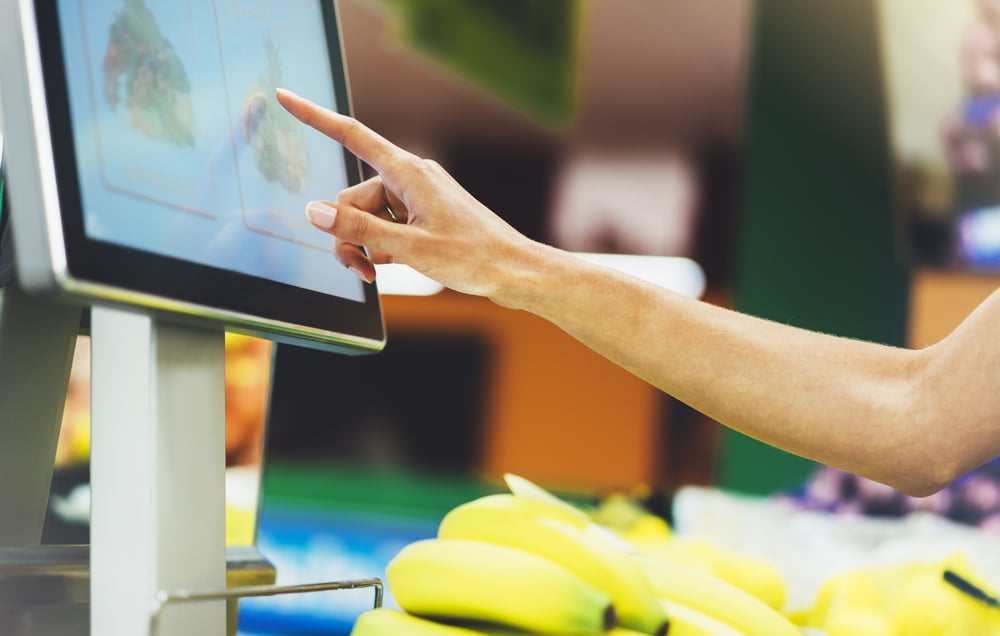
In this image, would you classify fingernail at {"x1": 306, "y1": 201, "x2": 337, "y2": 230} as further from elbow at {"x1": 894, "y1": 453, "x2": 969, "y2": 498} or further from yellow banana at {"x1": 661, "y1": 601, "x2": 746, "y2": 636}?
elbow at {"x1": 894, "y1": 453, "x2": 969, "y2": 498}

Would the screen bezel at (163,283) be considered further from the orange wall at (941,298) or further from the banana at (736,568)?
the orange wall at (941,298)

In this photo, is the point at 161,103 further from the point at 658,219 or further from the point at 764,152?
the point at 658,219

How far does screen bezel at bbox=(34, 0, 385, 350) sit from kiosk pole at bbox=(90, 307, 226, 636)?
0.13 feet

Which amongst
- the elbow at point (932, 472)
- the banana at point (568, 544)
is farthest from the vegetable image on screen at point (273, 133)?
the elbow at point (932, 472)

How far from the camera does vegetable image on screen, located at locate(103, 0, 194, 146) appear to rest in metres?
0.64

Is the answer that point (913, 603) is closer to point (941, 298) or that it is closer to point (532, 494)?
point (532, 494)

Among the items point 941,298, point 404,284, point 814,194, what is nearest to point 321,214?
point 941,298

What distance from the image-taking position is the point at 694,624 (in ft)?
2.50

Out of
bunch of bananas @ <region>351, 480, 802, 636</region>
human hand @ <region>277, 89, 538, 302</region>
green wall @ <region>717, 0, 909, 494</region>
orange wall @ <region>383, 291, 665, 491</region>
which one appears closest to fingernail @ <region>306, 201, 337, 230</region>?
human hand @ <region>277, 89, 538, 302</region>

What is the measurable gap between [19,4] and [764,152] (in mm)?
3468

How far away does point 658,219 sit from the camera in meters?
6.93

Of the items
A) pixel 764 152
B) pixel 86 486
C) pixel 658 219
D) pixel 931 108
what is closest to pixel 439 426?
pixel 658 219

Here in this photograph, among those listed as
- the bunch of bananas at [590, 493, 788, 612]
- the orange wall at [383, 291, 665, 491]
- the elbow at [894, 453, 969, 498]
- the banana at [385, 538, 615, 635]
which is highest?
the elbow at [894, 453, 969, 498]

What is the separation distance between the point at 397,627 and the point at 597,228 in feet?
21.0
